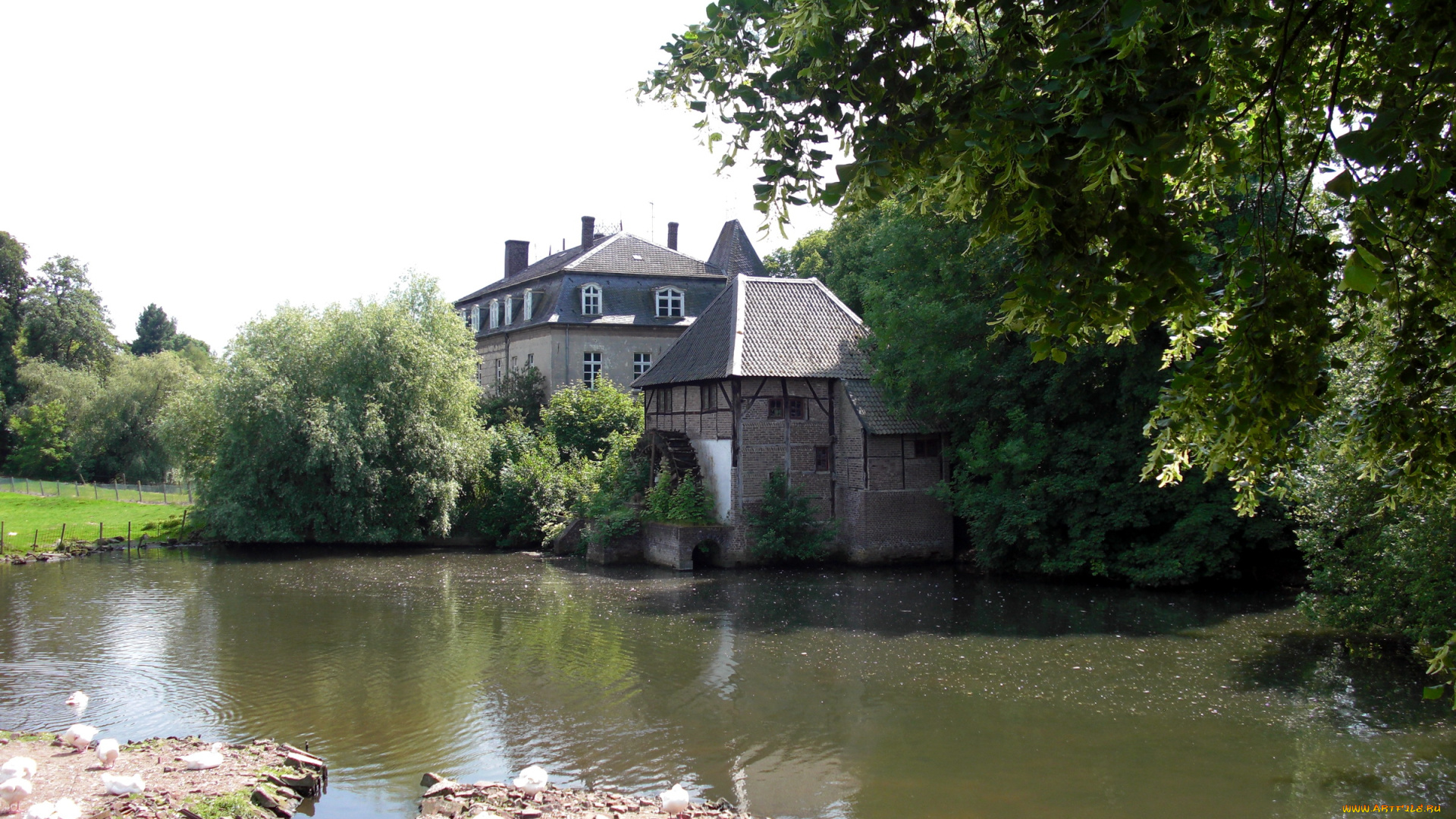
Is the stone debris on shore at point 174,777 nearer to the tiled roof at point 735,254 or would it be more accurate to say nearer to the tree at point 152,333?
the tiled roof at point 735,254

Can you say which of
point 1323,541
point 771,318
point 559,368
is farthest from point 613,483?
point 1323,541

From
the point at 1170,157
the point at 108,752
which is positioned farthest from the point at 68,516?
the point at 1170,157

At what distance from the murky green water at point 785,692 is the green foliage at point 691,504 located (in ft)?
13.5

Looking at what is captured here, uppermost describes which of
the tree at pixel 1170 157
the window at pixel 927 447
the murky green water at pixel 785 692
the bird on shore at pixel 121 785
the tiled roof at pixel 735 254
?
the tiled roof at pixel 735 254

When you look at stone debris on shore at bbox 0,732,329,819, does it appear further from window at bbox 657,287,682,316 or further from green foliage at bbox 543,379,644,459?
window at bbox 657,287,682,316

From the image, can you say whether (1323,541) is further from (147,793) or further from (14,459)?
(14,459)

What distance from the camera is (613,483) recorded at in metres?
27.2

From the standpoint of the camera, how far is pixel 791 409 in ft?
79.6

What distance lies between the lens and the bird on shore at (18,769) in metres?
7.34

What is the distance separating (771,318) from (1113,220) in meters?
22.2

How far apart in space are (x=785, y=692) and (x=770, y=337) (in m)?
14.1

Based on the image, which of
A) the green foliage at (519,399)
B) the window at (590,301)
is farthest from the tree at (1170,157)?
the window at (590,301)

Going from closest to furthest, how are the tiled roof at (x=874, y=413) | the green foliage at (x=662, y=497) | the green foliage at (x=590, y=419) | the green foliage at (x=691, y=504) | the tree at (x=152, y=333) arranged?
the tiled roof at (x=874, y=413) < the green foliage at (x=691, y=504) < the green foliage at (x=662, y=497) < the green foliage at (x=590, y=419) < the tree at (x=152, y=333)

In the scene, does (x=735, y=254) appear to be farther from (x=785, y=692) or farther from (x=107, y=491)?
(x=785, y=692)
